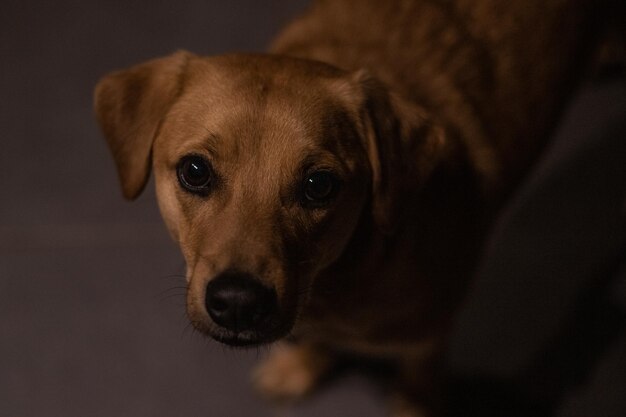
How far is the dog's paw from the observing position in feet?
6.86

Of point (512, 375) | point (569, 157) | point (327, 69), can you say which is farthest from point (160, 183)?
point (569, 157)

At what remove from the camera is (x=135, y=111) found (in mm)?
1562

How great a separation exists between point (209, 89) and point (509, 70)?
853mm

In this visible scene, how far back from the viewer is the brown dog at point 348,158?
1369 millimetres

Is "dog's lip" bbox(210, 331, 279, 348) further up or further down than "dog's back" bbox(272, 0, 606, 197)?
further down

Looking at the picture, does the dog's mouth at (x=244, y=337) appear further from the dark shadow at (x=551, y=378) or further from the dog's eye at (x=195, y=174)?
the dark shadow at (x=551, y=378)

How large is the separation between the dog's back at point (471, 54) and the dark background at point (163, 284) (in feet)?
1.68

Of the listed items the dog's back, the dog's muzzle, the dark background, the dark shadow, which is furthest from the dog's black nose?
the dark shadow

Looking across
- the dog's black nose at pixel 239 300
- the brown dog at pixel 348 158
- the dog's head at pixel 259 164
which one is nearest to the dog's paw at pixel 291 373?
the brown dog at pixel 348 158

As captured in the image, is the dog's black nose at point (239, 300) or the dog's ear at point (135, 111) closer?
the dog's black nose at point (239, 300)

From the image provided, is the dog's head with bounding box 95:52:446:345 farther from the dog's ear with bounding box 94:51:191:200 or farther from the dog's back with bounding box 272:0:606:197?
the dog's back with bounding box 272:0:606:197

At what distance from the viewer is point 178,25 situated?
9.16 feet

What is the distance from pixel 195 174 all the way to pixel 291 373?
0.92 metres

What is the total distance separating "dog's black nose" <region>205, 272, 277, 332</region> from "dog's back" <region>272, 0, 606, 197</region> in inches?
27.3
